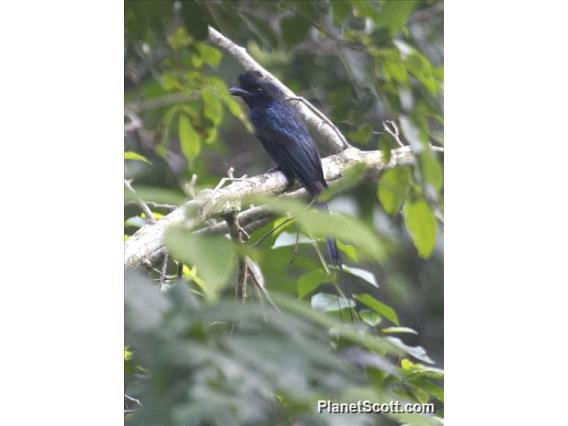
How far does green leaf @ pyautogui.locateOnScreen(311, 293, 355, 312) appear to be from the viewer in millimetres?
1762

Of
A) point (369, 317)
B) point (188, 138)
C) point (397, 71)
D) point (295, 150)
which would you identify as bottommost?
point (369, 317)

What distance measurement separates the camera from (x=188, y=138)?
2.48 m

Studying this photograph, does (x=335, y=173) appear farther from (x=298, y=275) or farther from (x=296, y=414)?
(x=296, y=414)

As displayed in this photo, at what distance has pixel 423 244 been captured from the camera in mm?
1657

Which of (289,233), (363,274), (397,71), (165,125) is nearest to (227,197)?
(289,233)

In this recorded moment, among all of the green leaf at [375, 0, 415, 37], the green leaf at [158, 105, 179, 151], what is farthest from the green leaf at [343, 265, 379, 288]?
the green leaf at [375, 0, 415, 37]

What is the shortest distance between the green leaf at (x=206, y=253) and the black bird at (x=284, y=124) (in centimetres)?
148

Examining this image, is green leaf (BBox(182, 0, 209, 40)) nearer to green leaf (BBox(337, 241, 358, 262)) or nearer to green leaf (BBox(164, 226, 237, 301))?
green leaf (BBox(337, 241, 358, 262))

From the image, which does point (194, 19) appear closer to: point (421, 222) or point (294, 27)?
point (294, 27)

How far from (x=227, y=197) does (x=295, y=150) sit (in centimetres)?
140

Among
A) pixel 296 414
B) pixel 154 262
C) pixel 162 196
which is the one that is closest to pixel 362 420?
pixel 296 414

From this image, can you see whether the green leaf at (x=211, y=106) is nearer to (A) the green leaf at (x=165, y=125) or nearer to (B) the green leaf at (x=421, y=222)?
(A) the green leaf at (x=165, y=125)
